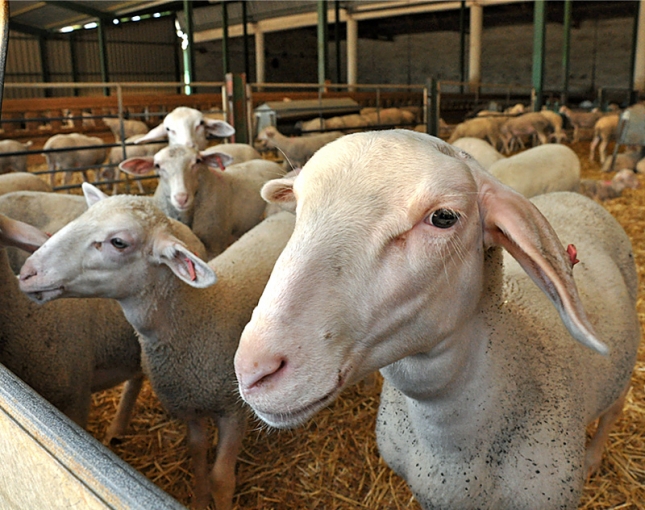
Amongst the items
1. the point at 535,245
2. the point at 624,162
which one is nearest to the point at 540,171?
the point at 535,245

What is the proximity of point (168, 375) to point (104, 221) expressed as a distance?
0.65m

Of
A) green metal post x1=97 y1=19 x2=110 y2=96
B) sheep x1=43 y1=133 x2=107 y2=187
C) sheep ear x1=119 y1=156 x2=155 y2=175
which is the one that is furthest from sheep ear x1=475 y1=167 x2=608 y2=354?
green metal post x1=97 y1=19 x2=110 y2=96

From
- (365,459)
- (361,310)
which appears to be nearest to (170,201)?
(365,459)

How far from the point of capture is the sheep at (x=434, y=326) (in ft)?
3.16

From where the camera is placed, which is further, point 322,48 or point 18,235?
point 322,48

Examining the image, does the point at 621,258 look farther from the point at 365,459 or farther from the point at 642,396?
the point at 365,459

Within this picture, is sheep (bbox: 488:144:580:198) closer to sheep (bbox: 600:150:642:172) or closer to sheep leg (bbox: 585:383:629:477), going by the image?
sheep leg (bbox: 585:383:629:477)

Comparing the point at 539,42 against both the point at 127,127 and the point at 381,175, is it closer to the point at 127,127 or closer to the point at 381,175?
the point at 127,127

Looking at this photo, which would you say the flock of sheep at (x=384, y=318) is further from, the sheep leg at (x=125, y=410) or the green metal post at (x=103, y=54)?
the green metal post at (x=103, y=54)

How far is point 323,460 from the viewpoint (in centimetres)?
254

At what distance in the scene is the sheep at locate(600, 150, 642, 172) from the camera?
10453mm

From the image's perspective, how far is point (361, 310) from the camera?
101 centimetres

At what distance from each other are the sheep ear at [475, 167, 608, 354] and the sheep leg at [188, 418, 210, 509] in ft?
5.24

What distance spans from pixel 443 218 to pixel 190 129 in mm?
4251
